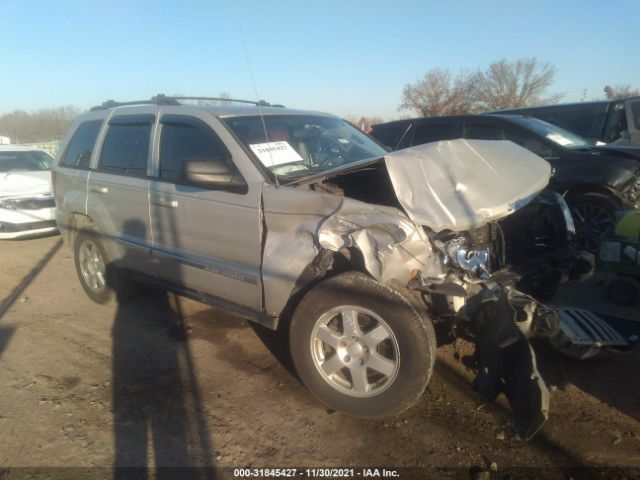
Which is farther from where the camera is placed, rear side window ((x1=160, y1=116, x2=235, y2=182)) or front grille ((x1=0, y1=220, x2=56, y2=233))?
front grille ((x1=0, y1=220, x2=56, y2=233))

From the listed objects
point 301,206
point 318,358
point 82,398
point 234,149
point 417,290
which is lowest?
point 82,398

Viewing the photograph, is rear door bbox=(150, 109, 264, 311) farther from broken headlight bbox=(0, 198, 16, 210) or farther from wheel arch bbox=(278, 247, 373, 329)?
broken headlight bbox=(0, 198, 16, 210)

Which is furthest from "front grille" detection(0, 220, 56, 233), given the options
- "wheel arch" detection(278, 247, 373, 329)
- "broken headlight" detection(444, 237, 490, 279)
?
"broken headlight" detection(444, 237, 490, 279)

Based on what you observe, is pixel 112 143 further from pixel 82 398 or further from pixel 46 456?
pixel 46 456

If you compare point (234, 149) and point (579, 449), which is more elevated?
point (234, 149)

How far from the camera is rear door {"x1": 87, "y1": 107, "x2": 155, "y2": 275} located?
167 inches

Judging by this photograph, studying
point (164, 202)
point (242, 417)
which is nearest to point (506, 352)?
point (242, 417)

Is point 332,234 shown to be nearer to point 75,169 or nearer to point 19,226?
point 75,169

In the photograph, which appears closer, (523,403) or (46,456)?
(523,403)

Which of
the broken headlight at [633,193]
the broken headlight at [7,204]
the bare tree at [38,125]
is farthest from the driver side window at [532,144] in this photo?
the bare tree at [38,125]

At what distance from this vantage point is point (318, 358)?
3107 millimetres

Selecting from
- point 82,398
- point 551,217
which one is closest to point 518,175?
point 551,217

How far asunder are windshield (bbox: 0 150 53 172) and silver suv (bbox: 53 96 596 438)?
5.20 m

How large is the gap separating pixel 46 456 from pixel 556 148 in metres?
6.11
